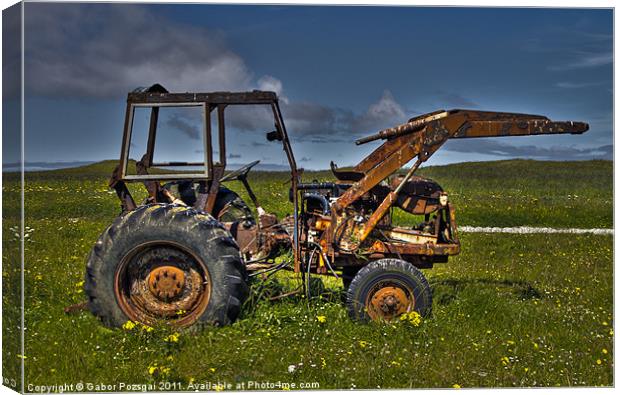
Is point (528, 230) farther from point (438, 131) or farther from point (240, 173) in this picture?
point (240, 173)

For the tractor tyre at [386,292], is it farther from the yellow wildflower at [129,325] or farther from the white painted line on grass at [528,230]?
the white painted line on grass at [528,230]

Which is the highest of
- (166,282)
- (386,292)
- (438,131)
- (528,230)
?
(438,131)

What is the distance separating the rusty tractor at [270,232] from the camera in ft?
19.9

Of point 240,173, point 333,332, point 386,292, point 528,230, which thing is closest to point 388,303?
point 386,292

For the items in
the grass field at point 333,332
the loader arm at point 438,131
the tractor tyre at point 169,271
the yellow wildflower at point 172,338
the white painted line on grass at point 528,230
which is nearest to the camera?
the grass field at point 333,332

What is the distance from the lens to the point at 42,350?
5.68 meters

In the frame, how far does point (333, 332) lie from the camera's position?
20.2ft

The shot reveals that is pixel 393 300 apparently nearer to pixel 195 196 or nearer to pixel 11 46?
pixel 195 196

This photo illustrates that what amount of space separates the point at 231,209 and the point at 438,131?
2.41m

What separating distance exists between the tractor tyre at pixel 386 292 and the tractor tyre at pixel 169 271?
1041 millimetres

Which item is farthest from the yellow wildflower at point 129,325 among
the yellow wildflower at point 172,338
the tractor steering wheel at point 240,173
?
the tractor steering wheel at point 240,173

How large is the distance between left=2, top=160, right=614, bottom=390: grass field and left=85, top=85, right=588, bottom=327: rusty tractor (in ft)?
0.93

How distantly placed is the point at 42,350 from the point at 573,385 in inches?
173

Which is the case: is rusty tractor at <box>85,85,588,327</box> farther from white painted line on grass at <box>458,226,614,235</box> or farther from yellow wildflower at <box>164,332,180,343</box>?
white painted line on grass at <box>458,226,614,235</box>
